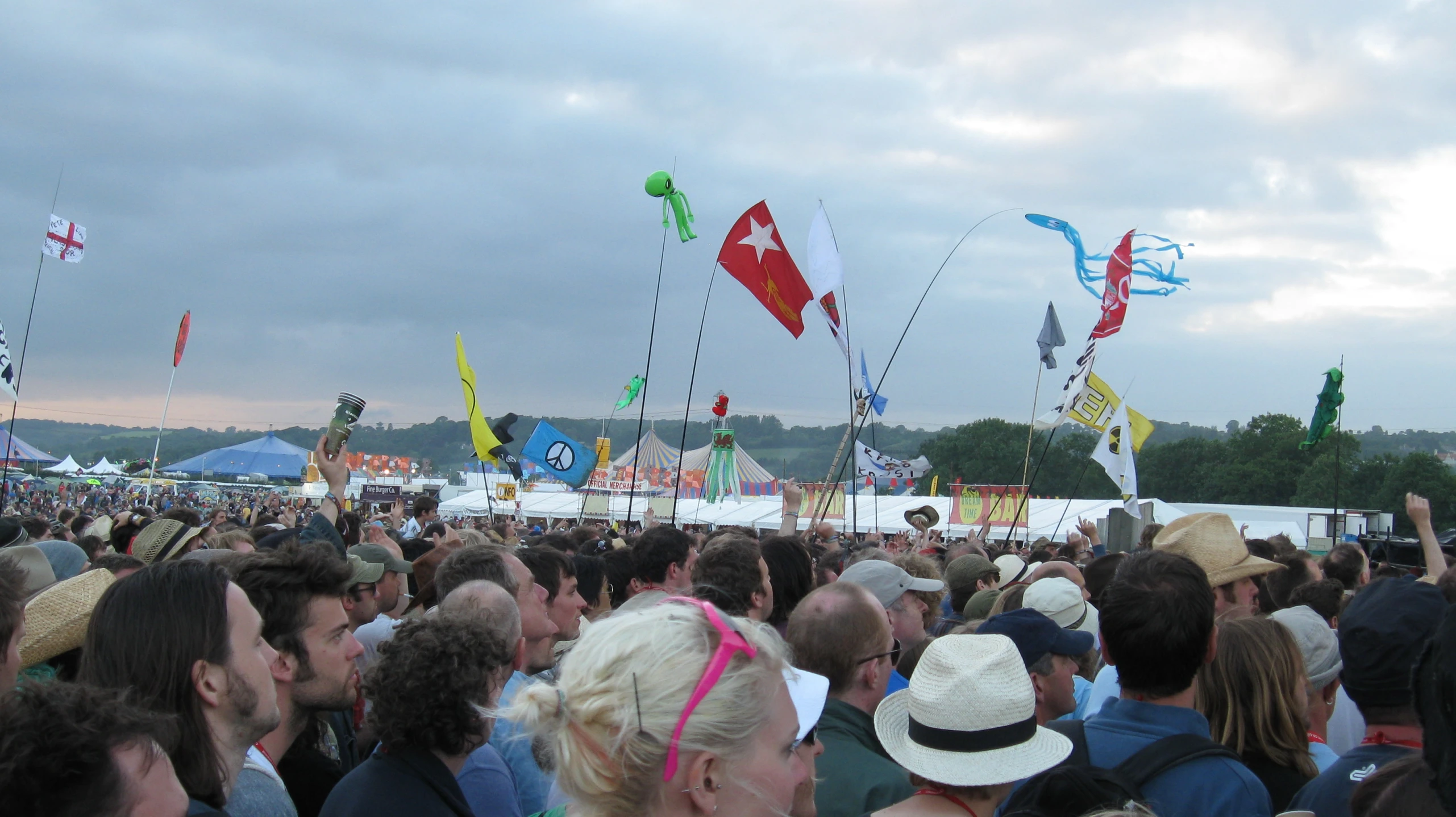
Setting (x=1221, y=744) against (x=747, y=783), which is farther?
(x=1221, y=744)

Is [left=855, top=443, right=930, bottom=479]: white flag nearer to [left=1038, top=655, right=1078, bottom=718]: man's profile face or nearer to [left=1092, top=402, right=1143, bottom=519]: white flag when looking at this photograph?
[left=1092, top=402, right=1143, bottom=519]: white flag

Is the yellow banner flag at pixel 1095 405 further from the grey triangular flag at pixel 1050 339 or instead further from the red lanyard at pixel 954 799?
the red lanyard at pixel 954 799

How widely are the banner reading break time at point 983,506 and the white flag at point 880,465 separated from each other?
7.68 meters

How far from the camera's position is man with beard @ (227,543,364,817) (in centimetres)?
314

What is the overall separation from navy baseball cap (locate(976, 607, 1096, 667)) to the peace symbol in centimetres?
867

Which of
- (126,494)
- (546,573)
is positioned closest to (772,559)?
(546,573)

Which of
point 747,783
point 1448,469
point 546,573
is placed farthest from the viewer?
point 1448,469

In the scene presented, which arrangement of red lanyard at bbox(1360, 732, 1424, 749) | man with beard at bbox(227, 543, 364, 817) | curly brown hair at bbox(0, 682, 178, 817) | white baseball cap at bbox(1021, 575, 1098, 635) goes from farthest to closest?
white baseball cap at bbox(1021, 575, 1098, 635)
man with beard at bbox(227, 543, 364, 817)
red lanyard at bbox(1360, 732, 1424, 749)
curly brown hair at bbox(0, 682, 178, 817)

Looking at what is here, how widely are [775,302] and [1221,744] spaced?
938 centimetres

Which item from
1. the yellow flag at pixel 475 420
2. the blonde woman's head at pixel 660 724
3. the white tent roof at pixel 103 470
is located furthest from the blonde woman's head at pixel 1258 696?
the white tent roof at pixel 103 470

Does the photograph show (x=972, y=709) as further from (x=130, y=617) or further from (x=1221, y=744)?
(x=130, y=617)

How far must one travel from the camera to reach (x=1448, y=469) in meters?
58.1

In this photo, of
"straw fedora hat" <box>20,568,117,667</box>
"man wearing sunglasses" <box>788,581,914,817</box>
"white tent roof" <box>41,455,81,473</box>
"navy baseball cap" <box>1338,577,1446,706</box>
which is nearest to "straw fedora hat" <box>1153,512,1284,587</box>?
"navy baseball cap" <box>1338,577,1446,706</box>

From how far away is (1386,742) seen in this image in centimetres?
273
